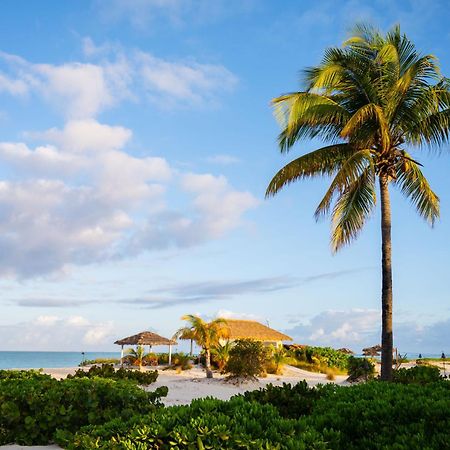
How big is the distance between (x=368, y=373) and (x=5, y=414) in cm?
1884

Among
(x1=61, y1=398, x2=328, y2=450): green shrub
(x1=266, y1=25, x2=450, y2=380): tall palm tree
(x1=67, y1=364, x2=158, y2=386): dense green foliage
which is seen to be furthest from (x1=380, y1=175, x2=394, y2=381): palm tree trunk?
(x1=61, y1=398, x2=328, y2=450): green shrub

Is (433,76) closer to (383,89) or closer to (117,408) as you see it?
(383,89)

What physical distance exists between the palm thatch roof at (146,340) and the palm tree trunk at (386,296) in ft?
72.0

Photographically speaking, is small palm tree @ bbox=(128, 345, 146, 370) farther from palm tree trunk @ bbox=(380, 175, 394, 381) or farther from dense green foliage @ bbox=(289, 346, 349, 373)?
palm tree trunk @ bbox=(380, 175, 394, 381)

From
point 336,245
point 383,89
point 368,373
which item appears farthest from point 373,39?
point 368,373

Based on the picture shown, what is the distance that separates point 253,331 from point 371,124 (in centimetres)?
2485

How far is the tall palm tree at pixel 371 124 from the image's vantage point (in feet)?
59.2

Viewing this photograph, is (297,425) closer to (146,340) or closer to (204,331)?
(204,331)

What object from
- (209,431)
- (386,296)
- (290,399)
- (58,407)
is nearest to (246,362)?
(386,296)

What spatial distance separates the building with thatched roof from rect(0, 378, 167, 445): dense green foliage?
2896 centimetres

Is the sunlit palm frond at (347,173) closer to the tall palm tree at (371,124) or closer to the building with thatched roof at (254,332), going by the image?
the tall palm tree at (371,124)

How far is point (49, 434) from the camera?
878 centimetres

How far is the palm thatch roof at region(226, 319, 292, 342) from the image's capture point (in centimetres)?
3888

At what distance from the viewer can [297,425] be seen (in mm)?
5617
